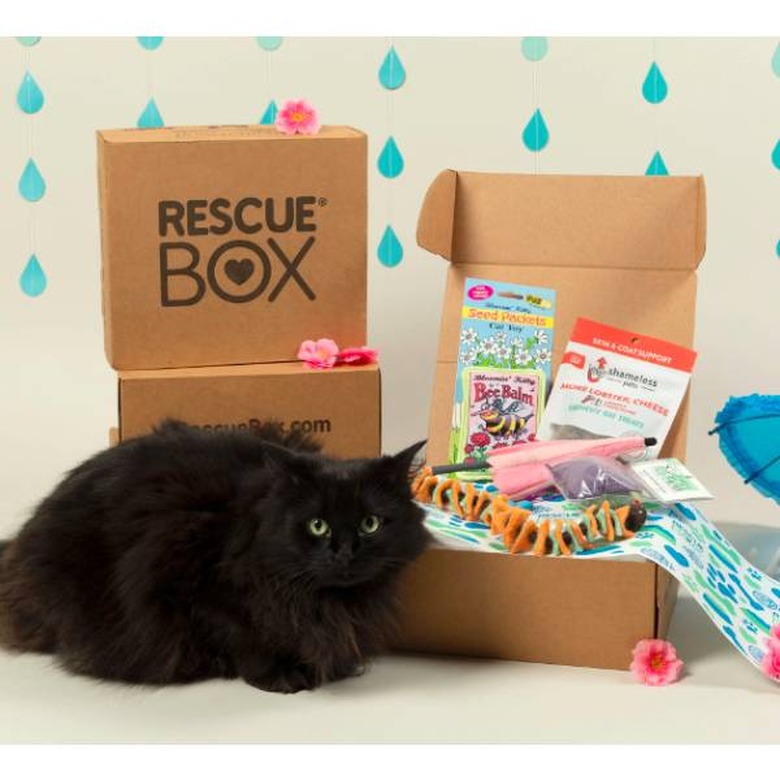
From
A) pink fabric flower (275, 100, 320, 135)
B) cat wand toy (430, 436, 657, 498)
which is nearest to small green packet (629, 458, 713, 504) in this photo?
cat wand toy (430, 436, 657, 498)

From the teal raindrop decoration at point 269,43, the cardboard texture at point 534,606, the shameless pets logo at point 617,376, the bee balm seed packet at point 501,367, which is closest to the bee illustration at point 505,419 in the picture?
the bee balm seed packet at point 501,367

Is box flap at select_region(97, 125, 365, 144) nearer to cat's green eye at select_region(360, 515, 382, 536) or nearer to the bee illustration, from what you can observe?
the bee illustration

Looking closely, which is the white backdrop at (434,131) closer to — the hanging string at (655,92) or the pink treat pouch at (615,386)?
the hanging string at (655,92)

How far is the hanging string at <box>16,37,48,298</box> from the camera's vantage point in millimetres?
2986

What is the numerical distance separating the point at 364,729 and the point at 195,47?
1531 millimetres

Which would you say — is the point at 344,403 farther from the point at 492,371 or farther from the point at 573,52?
the point at 573,52

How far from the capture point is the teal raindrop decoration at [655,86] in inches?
116

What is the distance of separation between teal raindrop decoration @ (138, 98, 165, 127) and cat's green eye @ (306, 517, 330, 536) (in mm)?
1274

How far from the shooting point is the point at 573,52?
2.95 metres

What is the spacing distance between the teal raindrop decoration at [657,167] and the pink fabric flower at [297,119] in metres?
0.76

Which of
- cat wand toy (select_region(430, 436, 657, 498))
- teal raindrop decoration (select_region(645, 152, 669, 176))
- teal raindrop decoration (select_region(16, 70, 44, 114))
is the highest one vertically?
teal raindrop decoration (select_region(16, 70, 44, 114))

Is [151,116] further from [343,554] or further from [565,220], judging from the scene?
[343,554]

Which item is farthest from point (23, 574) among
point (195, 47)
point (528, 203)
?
point (195, 47)

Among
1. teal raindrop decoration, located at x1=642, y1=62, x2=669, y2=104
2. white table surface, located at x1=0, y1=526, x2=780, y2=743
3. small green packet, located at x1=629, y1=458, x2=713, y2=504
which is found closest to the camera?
white table surface, located at x1=0, y1=526, x2=780, y2=743
